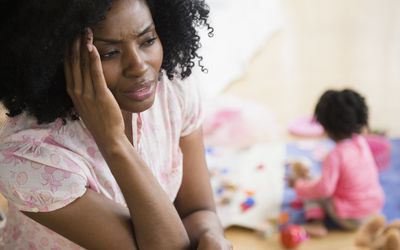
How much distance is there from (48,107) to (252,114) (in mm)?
1694

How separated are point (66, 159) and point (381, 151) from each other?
1.61m

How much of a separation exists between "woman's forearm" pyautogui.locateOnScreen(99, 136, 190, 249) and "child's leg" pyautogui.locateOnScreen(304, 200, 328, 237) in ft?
3.24

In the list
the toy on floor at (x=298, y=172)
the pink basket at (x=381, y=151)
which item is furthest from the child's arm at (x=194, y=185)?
the pink basket at (x=381, y=151)

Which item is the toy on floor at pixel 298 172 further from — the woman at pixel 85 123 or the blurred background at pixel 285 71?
the woman at pixel 85 123

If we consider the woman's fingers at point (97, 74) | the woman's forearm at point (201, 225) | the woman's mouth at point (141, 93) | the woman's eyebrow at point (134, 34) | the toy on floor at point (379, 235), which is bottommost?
the toy on floor at point (379, 235)

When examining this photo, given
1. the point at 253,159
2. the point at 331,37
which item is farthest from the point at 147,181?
the point at 331,37

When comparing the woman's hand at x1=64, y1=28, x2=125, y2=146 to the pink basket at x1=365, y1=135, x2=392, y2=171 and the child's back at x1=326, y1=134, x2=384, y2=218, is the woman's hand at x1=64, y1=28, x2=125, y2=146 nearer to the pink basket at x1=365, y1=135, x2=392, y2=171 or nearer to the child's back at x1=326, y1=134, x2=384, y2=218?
the child's back at x1=326, y1=134, x2=384, y2=218

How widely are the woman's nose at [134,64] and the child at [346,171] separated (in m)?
1.10

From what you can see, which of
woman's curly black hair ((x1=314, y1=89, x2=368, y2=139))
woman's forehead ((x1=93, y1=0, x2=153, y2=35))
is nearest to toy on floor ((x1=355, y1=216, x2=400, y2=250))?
woman's curly black hair ((x1=314, y1=89, x2=368, y2=139))

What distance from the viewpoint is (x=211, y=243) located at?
1084 mm

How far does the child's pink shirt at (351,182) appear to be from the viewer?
75.1 inches

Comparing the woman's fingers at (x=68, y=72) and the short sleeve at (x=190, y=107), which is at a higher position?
the woman's fingers at (x=68, y=72)

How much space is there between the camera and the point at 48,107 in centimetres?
98

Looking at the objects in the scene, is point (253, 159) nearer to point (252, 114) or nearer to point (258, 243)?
point (252, 114)
